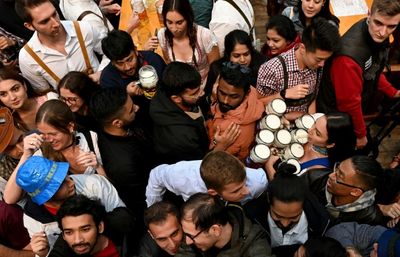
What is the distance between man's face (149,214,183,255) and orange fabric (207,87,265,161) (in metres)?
0.67

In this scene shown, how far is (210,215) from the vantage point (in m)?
1.96

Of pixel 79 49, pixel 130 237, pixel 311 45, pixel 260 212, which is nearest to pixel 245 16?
pixel 311 45

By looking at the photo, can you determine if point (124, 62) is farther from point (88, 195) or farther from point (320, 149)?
point (320, 149)

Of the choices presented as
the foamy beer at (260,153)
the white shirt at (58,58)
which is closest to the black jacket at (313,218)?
the foamy beer at (260,153)

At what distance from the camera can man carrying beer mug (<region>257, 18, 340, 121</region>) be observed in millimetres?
2451

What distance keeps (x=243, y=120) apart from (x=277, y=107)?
272 millimetres

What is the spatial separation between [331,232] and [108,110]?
60.6 inches

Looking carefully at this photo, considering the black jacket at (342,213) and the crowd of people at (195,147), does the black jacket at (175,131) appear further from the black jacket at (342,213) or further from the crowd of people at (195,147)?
the black jacket at (342,213)

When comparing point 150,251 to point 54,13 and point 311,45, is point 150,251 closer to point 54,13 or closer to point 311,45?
point 311,45

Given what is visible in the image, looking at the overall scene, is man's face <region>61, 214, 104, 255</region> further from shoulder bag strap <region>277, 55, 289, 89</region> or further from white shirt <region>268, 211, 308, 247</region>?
shoulder bag strap <region>277, 55, 289, 89</region>

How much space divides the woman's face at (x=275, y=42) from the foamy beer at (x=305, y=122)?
0.78m

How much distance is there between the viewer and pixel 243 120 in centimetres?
251

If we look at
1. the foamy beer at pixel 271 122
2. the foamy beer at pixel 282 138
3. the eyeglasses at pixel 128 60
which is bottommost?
the foamy beer at pixel 282 138

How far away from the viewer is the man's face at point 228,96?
2.44 meters
